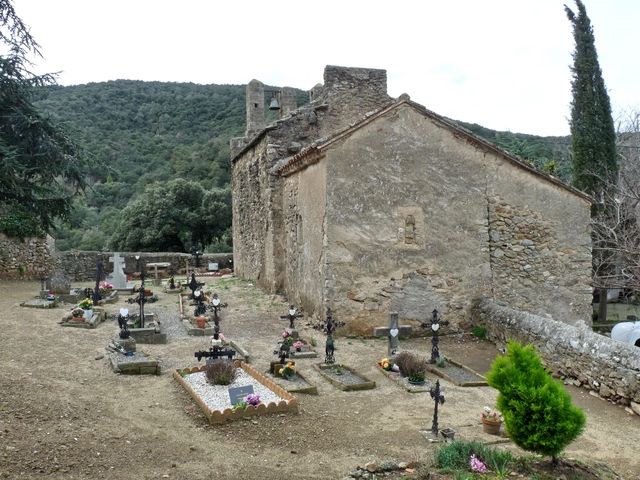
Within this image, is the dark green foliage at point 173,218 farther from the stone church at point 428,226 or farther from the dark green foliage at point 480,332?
the dark green foliage at point 480,332

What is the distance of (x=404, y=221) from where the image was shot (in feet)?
43.5

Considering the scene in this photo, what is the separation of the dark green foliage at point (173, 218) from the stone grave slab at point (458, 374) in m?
27.6

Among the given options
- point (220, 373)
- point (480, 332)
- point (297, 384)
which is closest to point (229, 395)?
point (220, 373)

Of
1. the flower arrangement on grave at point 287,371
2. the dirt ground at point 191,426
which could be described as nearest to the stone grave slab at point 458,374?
the dirt ground at point 191,426

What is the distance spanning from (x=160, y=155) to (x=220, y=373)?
4271 cm

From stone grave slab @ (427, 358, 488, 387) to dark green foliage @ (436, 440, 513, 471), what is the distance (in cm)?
357

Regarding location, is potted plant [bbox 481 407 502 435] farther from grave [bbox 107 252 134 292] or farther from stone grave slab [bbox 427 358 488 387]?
grave [bbox 107 252 134 292]

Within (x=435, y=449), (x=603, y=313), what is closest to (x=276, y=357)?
(x=435, y=449)

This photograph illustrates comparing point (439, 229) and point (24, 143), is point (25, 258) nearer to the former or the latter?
point (24, 143)

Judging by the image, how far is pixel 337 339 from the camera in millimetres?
12828

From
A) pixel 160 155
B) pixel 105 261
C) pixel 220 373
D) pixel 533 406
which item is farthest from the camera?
pixel 160 155

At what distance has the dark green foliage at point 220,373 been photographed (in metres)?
8.83

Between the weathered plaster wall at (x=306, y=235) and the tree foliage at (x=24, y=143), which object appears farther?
the weathered plaster wall at (x=306, y=235)

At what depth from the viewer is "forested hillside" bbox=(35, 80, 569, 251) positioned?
37219mm
